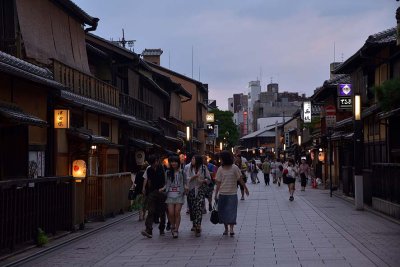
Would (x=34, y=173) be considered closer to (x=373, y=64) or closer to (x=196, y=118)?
(x=373, y=64)

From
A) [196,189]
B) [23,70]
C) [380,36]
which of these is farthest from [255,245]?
[380,36]

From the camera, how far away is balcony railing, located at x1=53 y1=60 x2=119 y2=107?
18.4m

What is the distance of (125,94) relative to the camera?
29.7 meters

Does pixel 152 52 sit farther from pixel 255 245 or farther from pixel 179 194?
pixel 255 245

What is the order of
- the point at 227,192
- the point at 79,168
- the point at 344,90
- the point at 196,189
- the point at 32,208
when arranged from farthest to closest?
the point at 344,90 → the point at 79,168 → the point at 196,189 → the point at 227,192 → the point at 32,208

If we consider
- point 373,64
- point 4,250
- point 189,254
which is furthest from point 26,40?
point 373,64

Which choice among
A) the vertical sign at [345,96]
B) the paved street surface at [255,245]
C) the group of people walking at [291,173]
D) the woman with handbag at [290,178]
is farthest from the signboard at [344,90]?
the paved street surface at [255,245]

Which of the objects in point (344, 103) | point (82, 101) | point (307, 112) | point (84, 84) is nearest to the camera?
point (82, 101)

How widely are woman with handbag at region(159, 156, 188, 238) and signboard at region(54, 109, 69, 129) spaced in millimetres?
3503

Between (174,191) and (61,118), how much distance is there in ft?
13.5

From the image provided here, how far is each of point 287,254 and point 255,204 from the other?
1353 centimetres

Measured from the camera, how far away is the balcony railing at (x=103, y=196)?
59.4 ft

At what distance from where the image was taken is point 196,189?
15.4 meters

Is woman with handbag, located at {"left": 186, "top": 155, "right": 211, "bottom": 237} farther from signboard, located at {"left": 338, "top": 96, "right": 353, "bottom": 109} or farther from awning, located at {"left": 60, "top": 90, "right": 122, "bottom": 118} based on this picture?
signboard, located at {"left": 338, "top": 96, "right": 353, "bottom": 109}
